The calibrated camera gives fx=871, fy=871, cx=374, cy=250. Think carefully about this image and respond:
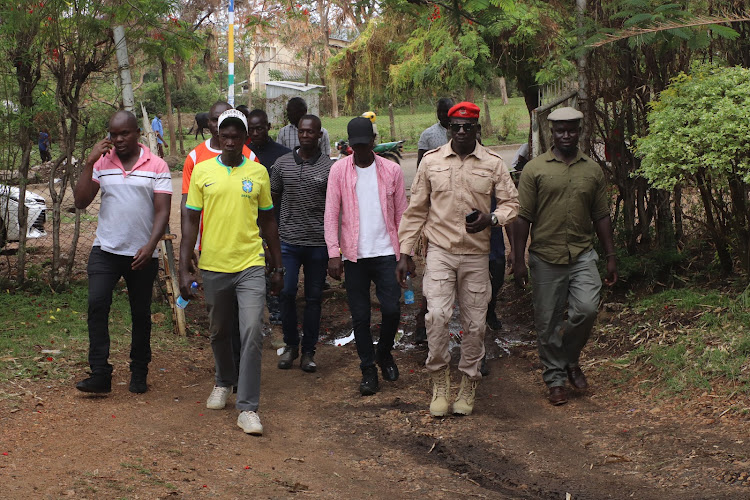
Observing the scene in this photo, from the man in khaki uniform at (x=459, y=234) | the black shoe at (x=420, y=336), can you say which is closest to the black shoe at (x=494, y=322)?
the black shoe at (x=420, y=336)

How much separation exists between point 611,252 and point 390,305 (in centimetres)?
168

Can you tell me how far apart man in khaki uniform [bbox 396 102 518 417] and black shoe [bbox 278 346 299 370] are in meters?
1.69

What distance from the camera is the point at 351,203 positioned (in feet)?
21.6

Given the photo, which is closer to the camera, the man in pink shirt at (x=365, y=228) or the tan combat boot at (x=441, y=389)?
the tan combat boot at (x=441, y=389)

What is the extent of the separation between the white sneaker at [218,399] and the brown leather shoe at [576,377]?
99.1 inches

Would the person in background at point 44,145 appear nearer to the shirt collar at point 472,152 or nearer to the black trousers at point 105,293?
the black trousers at point 105,293

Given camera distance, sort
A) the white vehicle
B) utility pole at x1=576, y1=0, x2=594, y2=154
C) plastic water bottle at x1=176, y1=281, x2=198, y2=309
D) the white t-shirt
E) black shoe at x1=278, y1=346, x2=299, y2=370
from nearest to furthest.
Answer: plastic water bottle at x1=176, y1=281, x2=198, y2=309 < the white t-shirt < black shoe at x1=278, y1=346, x2=299, y2=370 < utility pole at x1=576, y1=0, x2=594, y2=154 < the white vehicle

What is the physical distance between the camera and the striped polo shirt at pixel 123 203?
6.00 m

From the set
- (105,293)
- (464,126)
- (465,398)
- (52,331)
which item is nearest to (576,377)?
(465,398)

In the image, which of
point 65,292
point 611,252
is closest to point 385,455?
point 611,252

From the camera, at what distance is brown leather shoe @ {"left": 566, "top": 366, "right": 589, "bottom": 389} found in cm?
648

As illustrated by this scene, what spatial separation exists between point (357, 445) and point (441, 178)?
190 centimetres

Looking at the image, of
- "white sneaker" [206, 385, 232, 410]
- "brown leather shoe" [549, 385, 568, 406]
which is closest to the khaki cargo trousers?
"brown leather shoe" [549, 385, 568, 406]

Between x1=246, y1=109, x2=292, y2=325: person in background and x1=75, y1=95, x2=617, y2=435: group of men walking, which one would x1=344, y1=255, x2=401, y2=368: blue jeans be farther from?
x1=246, y1=109, x2=292, y2=325: person in background
